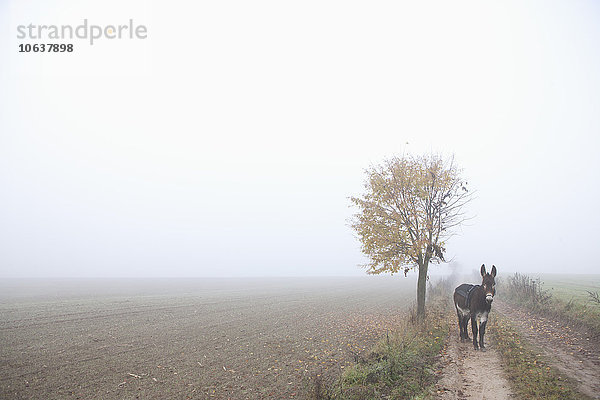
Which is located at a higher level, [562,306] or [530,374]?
[530,374]

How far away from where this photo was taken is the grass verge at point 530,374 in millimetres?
7863

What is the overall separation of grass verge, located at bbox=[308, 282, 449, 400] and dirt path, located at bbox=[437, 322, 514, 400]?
1.36 ft

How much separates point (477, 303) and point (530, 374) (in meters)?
4.08

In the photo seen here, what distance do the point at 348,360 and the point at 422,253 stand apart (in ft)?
26.6

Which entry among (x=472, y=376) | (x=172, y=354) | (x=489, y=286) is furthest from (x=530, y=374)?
(x=172, y=354)

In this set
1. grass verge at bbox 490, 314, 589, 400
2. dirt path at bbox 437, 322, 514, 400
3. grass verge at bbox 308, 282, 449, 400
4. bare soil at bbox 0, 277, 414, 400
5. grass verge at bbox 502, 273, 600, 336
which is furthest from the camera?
grass verge at bbox 502, 273, 600, 336

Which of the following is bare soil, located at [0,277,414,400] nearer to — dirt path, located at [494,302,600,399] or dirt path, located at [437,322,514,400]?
dirt path, located at [437,322,514,400]

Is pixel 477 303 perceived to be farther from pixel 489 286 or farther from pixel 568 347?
pixel 568 347

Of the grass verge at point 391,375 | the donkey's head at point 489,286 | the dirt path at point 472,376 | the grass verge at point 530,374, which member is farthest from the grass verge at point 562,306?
the grass verge at point 391,375

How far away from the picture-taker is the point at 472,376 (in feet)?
31.8

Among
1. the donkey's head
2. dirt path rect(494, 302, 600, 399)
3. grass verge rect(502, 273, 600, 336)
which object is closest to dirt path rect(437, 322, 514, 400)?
dirt path rect(494, 302, 600, 399)

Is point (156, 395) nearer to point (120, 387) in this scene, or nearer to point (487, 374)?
point (120, 387)

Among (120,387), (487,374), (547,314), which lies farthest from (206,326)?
(547,314)

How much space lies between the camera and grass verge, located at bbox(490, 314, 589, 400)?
7.86m
